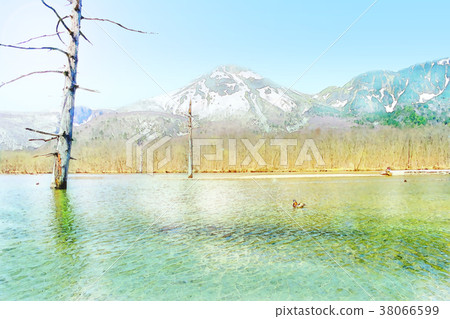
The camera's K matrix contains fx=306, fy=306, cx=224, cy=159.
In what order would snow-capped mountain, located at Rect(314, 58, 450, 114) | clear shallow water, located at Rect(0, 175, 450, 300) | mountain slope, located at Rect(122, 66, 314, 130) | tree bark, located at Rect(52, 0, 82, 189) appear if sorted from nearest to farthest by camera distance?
1. clear shallow water, located at Rect(0, 175, 450, 300)
2. tree bark, located at Rect(52, 0, 82, 189)
3. mountain slope, located at Rect(122, 66, 314, 130)
4. snow-capped mountain, located at Rect(314, 58, 450, 114)

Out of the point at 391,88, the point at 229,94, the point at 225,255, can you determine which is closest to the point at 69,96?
the point at 225,255

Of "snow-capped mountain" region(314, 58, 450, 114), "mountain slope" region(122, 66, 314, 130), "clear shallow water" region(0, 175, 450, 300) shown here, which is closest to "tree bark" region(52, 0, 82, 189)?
"clear shallow water" region(0, 175, 450, 300)

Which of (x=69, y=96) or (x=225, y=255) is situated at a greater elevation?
(x=69, y=96)

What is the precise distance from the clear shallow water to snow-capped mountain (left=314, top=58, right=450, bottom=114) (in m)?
141

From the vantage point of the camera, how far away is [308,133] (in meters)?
28.6

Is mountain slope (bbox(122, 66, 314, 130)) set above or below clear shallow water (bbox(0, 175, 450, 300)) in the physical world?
above

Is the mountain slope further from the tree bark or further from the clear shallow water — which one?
the clear shallow water

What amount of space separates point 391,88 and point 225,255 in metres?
182

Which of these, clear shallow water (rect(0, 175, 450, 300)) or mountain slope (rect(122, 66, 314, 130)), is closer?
clear shallow water (rect(0, 175, 450, 300))

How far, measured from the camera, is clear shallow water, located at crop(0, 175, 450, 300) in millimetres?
2623

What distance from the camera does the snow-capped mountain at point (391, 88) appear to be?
143712mm

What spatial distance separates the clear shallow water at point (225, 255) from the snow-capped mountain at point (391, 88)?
140694 mm

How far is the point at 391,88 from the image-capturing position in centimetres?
15900

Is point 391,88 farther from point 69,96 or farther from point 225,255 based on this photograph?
point 225,255
